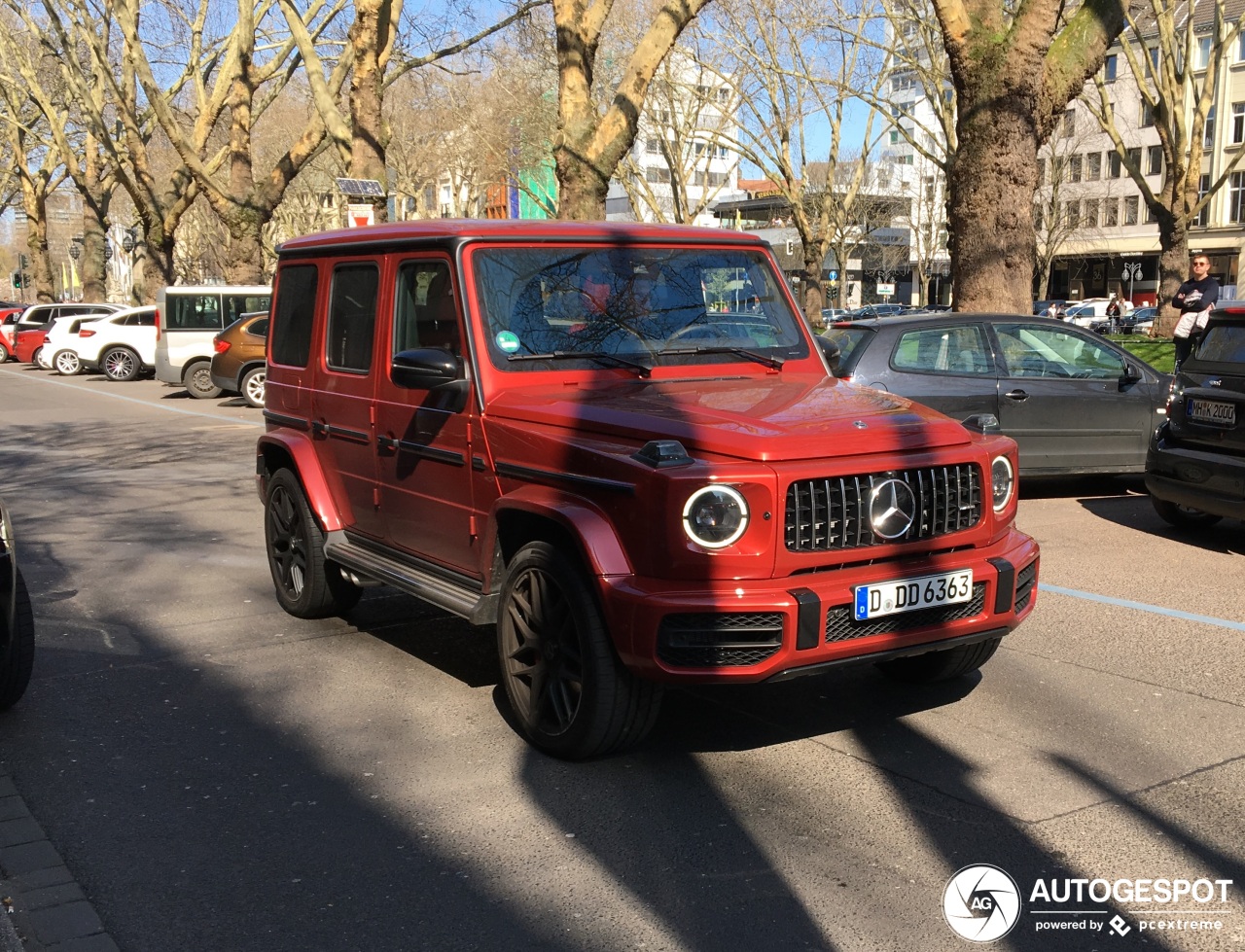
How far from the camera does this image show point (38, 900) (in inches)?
148

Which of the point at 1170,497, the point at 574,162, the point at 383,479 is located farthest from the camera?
the point at 574,162

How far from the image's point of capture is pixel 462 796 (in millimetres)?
4531

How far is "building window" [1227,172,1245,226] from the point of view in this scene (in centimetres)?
6175

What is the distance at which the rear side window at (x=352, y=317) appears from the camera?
6.11m

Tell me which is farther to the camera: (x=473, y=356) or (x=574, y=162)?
(x=574, y=162)

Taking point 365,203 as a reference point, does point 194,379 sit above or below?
below

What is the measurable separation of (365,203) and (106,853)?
17590 mm

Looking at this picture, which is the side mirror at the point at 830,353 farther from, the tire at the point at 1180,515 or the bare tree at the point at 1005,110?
the bare tree at the point at 1005,110

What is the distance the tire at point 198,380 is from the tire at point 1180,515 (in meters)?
18.9

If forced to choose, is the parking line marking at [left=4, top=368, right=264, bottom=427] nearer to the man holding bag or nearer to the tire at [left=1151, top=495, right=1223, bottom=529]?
the man holding bag

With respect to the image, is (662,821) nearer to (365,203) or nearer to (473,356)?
(473,356)

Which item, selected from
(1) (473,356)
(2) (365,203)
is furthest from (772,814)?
(2) (365,203)

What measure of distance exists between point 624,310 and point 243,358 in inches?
704

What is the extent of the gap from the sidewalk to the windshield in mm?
2393
